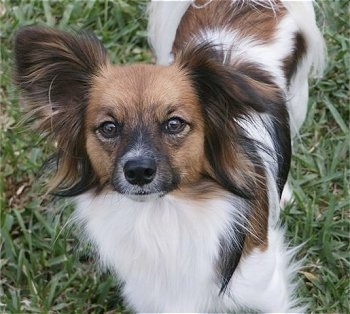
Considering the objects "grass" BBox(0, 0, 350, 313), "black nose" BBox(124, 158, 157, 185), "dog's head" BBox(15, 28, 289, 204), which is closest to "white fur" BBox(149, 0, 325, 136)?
"grass" BBox(0, 0, 350, 313)

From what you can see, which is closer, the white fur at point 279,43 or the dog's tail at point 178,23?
the white fur at point 279,43

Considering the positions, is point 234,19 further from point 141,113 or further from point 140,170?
point 140,170

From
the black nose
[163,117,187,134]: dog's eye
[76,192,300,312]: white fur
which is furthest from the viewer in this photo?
[76,192,300,312]: white fur

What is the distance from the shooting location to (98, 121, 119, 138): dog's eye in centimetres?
235

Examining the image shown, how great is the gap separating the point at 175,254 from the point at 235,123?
20.5 inches

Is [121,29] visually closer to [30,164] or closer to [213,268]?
[30,164]

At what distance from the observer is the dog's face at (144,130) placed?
7.39 feet

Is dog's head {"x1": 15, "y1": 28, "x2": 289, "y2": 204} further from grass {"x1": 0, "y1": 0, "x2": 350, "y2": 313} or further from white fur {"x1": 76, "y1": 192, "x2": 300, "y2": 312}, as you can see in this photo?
grass {"x1": 0, "y1": 0, "x2": 350, "y2": 313}

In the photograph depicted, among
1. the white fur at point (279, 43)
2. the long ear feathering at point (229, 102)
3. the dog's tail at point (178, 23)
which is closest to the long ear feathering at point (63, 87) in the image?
the long ear feathering at point (229, 102)

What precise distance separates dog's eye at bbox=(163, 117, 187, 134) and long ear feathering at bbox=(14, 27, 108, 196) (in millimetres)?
340

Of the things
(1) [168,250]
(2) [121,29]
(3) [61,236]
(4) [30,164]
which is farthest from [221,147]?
(2) [121,29]

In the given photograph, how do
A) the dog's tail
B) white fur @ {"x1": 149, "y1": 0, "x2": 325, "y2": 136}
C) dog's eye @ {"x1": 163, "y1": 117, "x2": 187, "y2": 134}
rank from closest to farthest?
dog's eye @ {"x1": 163, "y1": 117, "x2": 187, "y2": 134}, white fur @ {"x1": 149, "y1": 0, "x2": 325, "y2": 136}, the dog's tail

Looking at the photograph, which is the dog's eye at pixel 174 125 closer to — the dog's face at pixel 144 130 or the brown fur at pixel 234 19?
the dog's face at pixel 144 130

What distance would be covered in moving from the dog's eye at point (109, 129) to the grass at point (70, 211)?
16.2 inches
